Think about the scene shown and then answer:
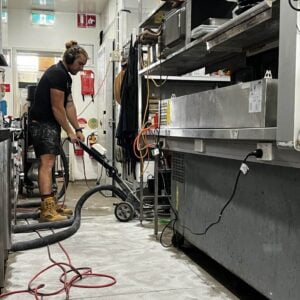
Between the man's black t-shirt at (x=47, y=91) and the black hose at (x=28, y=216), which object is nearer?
the man's black t-shirt at (x=47, y=91)

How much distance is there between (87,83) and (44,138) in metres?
3.98

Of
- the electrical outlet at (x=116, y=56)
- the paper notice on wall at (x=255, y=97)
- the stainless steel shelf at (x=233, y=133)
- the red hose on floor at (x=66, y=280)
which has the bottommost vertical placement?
the red hose on floor at (x=66, y=280)

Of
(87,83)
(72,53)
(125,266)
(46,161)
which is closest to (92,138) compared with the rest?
(87,83)

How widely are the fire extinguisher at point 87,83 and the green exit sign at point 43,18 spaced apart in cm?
119

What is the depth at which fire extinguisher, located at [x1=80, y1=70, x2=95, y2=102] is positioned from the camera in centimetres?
779

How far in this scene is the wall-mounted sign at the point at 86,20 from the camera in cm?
808

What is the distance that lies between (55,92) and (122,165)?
1.84 meters

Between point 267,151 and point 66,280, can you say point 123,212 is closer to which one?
point 66,280

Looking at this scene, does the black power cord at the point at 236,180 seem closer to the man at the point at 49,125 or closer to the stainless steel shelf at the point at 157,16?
the man at the point at 49,125

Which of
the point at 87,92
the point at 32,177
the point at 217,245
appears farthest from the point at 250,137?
the point at 87,92

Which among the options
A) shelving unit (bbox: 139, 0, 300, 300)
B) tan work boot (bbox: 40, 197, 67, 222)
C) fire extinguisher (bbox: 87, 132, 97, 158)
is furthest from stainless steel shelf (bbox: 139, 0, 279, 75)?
fire extinguisher (bbox: 87, 132, 97, 158)

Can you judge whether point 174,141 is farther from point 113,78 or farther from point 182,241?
point 113,78

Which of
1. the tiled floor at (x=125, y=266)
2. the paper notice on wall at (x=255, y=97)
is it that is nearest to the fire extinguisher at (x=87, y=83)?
the tiled floor at (x=125, y=266)

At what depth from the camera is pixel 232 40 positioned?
2258 mm
